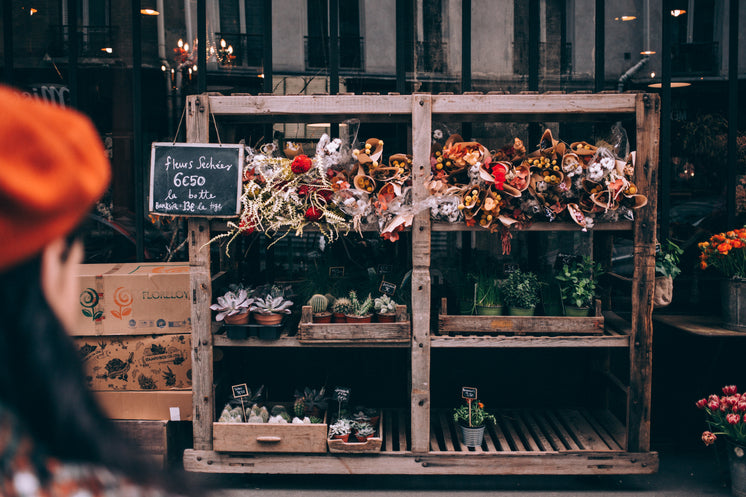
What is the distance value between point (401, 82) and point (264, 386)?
255 cm

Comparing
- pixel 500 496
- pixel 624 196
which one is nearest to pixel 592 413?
pixel 500 496

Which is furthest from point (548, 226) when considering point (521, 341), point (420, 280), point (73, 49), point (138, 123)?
point (73, 49)

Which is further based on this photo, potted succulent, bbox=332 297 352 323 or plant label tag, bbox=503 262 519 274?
plant label tag, bbox=503 262 519 274

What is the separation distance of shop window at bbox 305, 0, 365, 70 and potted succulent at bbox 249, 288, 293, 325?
1.93 meters

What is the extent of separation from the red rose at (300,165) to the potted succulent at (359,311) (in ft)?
2.88

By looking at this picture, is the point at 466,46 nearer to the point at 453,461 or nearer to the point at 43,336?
the point at 453,461

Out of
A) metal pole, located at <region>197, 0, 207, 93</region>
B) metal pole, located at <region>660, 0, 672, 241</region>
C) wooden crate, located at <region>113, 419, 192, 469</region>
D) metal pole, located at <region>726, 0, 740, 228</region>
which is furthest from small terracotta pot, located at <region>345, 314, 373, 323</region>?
metal pole, located at <region>726, 0, 740, 228</region>

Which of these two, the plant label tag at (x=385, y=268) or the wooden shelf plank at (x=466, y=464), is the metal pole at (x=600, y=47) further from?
the wooden shelf plank at (x=466, y=464)

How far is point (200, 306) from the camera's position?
370 cm

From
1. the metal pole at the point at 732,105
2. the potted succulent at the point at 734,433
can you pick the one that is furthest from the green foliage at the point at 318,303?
the metal pole at the point at 732,105

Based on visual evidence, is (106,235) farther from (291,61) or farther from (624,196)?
(624,196)

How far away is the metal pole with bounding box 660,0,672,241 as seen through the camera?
4328mm

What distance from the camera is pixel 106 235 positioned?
4.63m

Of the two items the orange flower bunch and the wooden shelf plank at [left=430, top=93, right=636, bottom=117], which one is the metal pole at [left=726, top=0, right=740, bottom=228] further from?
the wooden shelf plank at [left=430, top=93, right=636, bottom=117]
